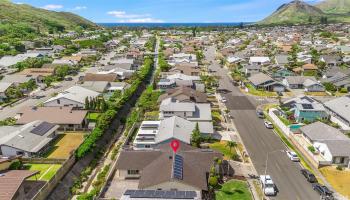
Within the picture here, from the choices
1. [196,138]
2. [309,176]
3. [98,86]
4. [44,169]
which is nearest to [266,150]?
[309,176]

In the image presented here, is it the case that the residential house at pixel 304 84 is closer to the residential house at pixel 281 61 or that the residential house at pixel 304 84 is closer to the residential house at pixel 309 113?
the residential house at pixel 309 113

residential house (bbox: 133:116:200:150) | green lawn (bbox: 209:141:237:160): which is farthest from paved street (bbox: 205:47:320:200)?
residential house (bbox: 133:116:200:150)

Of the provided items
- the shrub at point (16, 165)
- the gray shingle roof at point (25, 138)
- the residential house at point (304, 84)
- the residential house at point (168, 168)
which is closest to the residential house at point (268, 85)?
the residential house at point (304, 84)

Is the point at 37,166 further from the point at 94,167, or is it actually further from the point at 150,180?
the point at 150,180

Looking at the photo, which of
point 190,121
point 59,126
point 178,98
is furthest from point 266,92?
point 59,126

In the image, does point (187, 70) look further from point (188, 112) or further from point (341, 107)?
point (341, 107)
